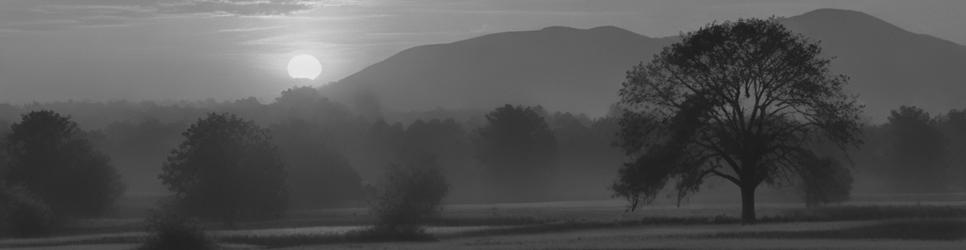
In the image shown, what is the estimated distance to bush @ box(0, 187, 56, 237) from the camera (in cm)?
9119

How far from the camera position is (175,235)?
61.6 metres

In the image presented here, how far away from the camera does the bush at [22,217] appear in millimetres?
91188

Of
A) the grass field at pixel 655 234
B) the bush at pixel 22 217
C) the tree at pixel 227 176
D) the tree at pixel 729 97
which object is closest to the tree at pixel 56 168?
the tree at pixel 227 176

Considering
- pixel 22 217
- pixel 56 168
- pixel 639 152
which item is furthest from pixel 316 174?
pixel 639 152

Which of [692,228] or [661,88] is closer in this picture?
[692,228]

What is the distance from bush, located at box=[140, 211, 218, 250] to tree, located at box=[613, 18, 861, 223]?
78.8ft

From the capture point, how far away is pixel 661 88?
7800 centimetres

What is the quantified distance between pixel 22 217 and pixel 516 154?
87141 millimetres

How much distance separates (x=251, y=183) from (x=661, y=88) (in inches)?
1760

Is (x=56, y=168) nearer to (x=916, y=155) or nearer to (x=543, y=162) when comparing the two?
(x=543, y=162)

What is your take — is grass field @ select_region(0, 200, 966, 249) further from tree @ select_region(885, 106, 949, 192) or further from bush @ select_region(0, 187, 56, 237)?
tree @ select_region(885, 106, 949, 192)

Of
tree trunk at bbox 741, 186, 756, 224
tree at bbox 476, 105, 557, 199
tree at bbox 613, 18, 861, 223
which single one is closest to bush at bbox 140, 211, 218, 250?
tree at bbox 613, 18, 861, 223

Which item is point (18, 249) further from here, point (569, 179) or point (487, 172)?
point (569, 179)

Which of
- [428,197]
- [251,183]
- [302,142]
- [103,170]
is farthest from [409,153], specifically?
[428,197]
